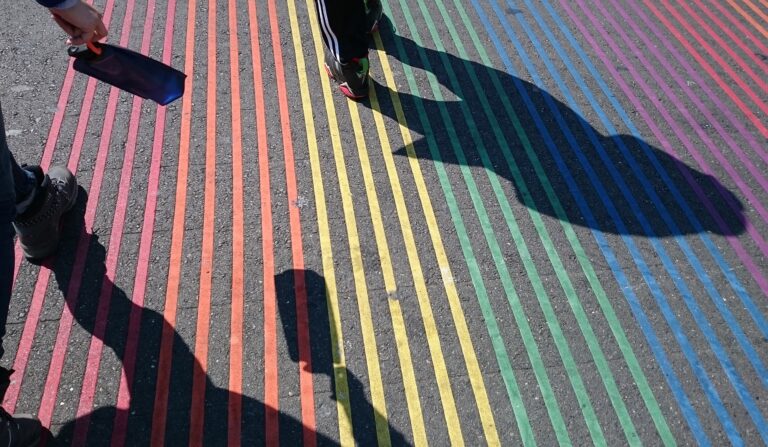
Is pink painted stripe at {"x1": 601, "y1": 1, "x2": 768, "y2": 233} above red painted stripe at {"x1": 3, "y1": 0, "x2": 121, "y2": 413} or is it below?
above

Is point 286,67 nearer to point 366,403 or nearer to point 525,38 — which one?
point 525,38

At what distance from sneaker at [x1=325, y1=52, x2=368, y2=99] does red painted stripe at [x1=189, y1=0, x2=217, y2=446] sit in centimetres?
97

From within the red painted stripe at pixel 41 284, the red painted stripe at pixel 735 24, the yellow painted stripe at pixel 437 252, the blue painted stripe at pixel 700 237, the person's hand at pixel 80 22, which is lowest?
the red painted stripe at pixel 41 284

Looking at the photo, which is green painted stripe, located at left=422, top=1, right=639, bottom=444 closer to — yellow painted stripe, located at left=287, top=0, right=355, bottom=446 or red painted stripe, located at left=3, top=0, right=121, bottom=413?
yellow painted stripe, located at left=287, top=0, right=355, bottom=446

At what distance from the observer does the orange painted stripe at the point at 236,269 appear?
3.02 metres

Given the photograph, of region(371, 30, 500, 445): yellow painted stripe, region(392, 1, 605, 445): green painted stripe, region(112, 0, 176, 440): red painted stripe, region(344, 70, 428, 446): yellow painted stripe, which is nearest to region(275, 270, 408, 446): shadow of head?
region(344, 70, 428, 446): yellow painted stripe

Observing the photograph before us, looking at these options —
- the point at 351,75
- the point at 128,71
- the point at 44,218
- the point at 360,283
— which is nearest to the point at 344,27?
the point at 351,75

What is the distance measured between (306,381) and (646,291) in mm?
2112

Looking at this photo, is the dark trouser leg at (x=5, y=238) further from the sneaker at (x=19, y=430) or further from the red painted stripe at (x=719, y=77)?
the red painted stripe at (x=719, y=77)

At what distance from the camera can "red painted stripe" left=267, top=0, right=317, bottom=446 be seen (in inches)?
119

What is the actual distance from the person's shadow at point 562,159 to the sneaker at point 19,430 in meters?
2.76

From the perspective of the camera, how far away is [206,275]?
3.56 meters

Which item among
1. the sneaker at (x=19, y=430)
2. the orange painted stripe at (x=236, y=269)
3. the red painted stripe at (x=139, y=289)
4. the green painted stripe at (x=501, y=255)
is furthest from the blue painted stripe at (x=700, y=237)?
the sneaker at (x=19, y=430)

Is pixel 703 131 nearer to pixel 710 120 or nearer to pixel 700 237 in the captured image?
pixel 710 120
